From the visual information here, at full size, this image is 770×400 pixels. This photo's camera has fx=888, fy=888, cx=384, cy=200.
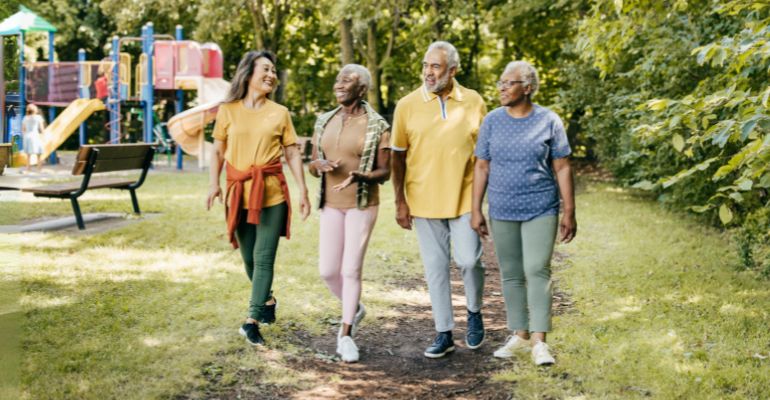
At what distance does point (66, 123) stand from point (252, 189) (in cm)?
1800

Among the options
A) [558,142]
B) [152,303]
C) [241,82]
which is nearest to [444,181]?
[558,142]

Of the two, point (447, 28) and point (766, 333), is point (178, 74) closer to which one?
point (447, 28)

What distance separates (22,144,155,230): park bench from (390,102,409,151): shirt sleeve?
19.1 feet

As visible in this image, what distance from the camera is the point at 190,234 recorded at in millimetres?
10625

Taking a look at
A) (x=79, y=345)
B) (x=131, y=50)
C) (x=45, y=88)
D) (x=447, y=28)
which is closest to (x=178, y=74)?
(x=45, y=88)

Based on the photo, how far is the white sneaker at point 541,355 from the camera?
17.3 feet

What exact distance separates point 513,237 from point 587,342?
1033mm

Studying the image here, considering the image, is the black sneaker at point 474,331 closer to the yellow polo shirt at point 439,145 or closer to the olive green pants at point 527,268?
the olive green pants at point 527,268

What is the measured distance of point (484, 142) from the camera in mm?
5312

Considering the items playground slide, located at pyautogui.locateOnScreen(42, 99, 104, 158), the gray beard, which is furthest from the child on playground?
the gray beard

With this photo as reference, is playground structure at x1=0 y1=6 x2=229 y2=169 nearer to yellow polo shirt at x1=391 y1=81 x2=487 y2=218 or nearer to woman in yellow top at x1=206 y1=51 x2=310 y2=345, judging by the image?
woman in yellow top at x1=206 y1=51 x2=310 y2=345

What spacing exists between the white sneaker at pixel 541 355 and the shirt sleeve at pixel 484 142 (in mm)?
1172

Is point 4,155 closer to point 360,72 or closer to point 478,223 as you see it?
point 360,72

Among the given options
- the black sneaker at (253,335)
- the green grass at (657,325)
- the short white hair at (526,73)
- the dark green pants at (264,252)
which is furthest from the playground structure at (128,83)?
the short white hair at (526,73)
